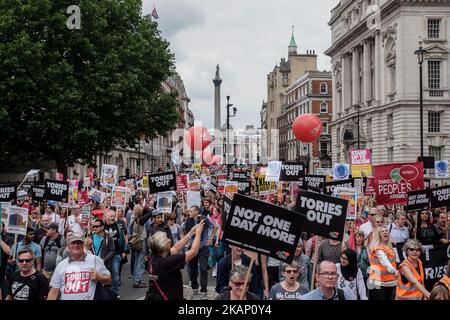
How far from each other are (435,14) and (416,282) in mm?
51293

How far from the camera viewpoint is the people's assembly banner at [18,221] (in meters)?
10.9

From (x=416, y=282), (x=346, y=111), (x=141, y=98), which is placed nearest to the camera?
(x=416, y=282)

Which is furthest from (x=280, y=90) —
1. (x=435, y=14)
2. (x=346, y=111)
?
(x=435, y=14)

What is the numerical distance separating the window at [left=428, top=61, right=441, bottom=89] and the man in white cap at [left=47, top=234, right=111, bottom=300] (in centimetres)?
5229

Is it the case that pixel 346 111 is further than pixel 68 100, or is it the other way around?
pixel 346 111

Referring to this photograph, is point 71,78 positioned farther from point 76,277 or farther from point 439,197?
point 76,277

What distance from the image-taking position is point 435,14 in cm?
5500

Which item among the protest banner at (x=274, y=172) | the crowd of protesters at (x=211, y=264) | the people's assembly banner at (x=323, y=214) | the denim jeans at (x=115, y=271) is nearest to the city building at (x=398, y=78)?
the protest banner at (x=274, y=172)

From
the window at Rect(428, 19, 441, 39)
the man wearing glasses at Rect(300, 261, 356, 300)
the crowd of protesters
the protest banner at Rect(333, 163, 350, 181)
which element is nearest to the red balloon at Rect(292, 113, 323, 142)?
the protest banner at Rect(333, 163, 350, 181)

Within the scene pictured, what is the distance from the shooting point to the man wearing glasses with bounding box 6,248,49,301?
7.24 metres

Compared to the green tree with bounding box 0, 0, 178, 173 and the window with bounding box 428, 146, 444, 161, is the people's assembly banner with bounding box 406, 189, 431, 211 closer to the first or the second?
the green tree with bounding box 0, 0, 178, 173

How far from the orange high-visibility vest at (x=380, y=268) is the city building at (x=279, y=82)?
117 meters
